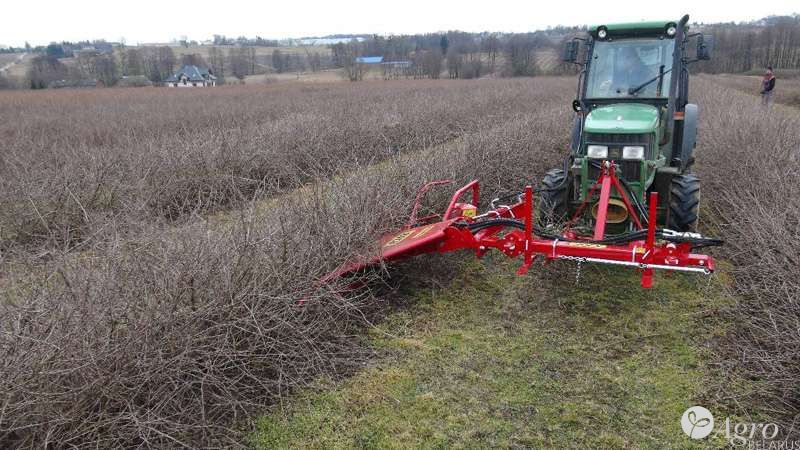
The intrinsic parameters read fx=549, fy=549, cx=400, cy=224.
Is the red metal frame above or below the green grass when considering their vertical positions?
above

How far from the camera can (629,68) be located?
Answer: 591 centimetres

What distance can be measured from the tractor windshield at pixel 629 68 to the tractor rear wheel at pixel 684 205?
3.55 feet

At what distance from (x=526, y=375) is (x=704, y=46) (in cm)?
418

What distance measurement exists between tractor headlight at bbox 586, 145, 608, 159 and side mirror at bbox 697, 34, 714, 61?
5.27ft

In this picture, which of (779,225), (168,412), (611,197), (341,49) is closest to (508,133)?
(611,197)

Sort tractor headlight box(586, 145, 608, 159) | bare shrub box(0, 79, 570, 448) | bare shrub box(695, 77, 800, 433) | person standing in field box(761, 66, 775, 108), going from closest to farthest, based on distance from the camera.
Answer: bare shrub box(0, 79, 570, 448) → bare shrub box(695, 77, 800, 433) → tractor headlight box(586, 145, 608, 159) → person standing in field box(761, 66, 775, 108)

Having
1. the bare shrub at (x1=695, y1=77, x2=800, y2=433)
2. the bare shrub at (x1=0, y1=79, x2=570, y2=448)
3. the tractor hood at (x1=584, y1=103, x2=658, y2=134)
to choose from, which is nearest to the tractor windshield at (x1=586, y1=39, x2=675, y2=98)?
the tractor hood at (x1=584, y1=103, x2=658, y2=134)

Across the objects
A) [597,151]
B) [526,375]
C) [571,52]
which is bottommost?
[526,375]

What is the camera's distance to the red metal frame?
11.9 ft

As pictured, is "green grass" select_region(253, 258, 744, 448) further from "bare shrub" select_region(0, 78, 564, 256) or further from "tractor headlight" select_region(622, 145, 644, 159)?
"bare shrub" select_region(0, 78, 564, 256)

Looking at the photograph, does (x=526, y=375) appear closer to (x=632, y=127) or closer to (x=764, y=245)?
(x=764, y=245)

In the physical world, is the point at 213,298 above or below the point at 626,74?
below

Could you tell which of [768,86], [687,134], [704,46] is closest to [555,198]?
[687,134]

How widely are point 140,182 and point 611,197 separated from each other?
5.30m
